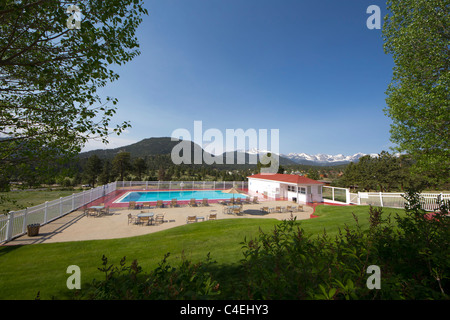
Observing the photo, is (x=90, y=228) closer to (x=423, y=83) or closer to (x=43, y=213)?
(x=43, y=213)

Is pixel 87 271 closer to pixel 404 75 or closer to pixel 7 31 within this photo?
pixel 7 31

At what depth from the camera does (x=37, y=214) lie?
9766 mm

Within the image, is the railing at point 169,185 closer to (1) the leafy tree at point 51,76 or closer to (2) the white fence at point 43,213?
(2) the white fence at point 43,213

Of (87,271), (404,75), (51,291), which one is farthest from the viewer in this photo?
(404,75)

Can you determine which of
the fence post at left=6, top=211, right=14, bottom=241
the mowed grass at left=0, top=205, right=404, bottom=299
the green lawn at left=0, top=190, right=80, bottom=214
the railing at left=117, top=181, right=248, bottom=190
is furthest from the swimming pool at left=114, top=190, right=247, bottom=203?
the mowed grass at left=0, top=205, right=404, bottom=299

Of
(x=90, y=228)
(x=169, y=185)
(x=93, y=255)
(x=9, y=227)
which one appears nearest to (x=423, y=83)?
(x=93, y=255)

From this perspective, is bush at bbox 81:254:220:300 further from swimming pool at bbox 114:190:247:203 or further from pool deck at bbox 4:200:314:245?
swimming pool at bbox 114:190:247:203

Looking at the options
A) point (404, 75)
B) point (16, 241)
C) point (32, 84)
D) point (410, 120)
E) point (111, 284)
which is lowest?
point (16, 241)

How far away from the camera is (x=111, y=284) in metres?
1.85

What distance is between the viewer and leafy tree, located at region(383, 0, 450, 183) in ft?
24.3

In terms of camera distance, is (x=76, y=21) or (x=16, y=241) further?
(x=16, y=241)
